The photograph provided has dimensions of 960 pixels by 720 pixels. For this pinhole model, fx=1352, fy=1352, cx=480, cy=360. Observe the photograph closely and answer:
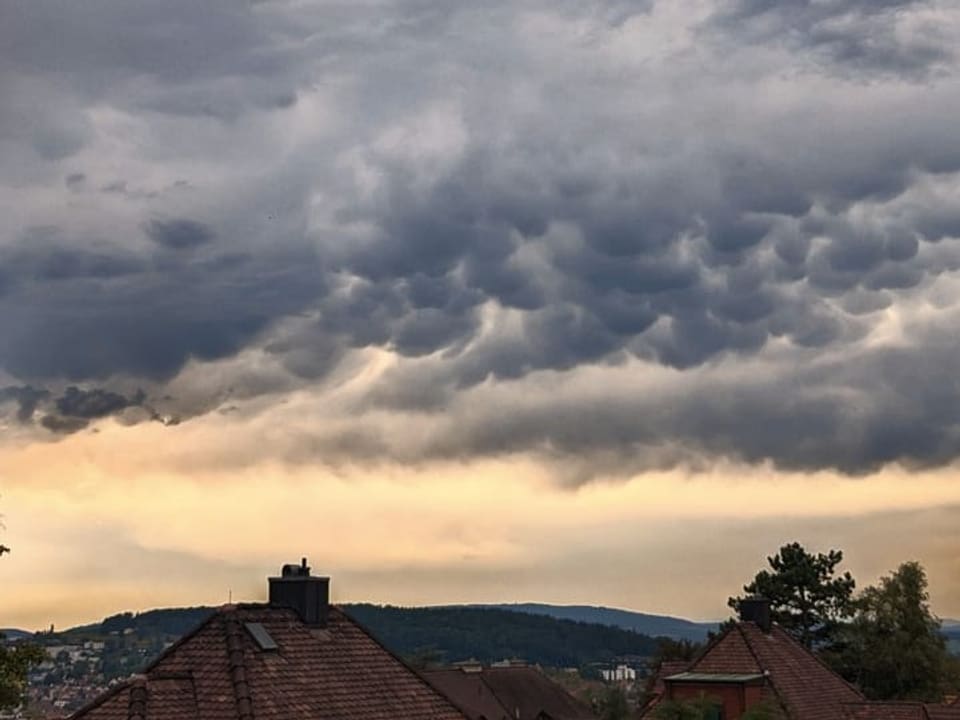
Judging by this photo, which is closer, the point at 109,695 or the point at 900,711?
the point at 109,695

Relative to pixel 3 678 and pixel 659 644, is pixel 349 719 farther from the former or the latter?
pixel 659 644

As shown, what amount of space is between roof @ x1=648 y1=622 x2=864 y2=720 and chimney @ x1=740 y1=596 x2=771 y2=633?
1.28 ft

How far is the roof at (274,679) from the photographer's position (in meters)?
29.8

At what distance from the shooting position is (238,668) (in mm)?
30766

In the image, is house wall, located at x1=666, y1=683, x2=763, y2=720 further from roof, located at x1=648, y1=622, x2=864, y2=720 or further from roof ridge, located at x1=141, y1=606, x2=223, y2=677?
roof ridge, located at x1=141, y1=606, x2=223, y2=677

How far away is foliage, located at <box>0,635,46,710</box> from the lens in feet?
85.4

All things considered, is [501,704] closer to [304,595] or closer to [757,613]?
[757,613]

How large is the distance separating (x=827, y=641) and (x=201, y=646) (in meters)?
54.2

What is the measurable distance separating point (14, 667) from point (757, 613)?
135 ft

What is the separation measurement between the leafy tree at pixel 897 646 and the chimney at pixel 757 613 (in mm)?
17265

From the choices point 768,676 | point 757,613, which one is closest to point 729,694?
point 768,676

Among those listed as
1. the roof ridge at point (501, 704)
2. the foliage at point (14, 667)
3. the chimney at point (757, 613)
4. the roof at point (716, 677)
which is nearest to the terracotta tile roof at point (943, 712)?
the roof at point (716, 677)

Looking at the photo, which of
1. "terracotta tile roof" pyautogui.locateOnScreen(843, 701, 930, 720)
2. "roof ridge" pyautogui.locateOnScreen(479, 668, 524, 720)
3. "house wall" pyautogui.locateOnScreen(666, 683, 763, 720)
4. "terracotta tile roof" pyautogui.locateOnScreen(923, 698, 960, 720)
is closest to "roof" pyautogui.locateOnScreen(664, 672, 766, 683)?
"house wall" pyautogui.locateOnScreen(666, 683, 763, 720)

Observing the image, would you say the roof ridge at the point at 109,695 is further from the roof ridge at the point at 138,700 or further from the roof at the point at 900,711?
the roof at the point at 900,711
